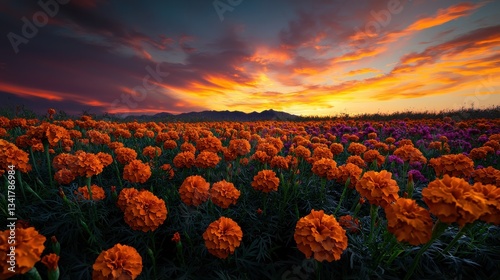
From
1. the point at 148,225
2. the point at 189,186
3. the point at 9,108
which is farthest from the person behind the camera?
the point at 9,108

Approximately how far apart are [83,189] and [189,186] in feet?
4.40

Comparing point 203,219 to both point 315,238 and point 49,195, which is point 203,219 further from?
point 49,195

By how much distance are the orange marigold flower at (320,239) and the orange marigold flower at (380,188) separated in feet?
1.40

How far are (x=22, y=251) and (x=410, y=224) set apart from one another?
2.39 meters

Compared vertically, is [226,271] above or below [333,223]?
below

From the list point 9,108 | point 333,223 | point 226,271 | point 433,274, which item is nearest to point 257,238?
point 226,271

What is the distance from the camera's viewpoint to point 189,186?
2.47 m

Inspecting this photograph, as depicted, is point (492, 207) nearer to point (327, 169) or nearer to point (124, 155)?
point (327, 169)

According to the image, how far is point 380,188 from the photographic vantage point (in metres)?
2.00

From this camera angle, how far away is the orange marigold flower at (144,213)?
83.6 inches

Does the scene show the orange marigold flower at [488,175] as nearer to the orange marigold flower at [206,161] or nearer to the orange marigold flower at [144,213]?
the orange marigold flower at [206,161]

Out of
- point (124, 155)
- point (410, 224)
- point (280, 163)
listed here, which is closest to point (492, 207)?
point (410, 224)

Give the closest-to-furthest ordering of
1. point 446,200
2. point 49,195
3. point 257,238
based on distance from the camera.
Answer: point 446,200, point 257,238, point 49,195

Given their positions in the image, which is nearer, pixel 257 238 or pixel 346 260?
pixel 346 260
